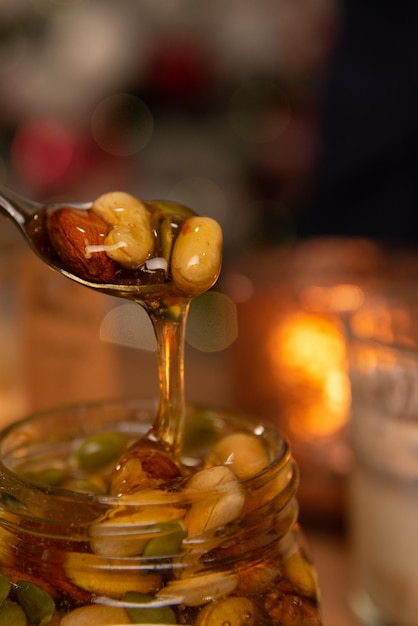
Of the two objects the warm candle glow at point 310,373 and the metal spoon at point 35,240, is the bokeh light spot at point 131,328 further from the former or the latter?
the metal spoon at point 35,240

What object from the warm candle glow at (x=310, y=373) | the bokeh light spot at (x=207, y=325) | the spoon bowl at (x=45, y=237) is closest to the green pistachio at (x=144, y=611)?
the spoon bowl at (x=45, y=237)

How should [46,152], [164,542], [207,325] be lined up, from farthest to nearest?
[46,152], [207,325], [164,542]


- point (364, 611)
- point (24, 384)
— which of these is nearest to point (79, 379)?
point (24, 384)

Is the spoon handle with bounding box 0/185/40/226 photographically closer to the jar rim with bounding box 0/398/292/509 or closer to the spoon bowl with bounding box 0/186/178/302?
the spoon bowl with bounding box 0/186/178/302

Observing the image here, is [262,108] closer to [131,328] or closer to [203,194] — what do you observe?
[203,194]

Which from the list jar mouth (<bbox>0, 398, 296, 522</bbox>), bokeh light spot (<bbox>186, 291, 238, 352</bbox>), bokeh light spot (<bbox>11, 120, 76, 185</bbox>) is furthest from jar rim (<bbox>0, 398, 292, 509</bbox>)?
bokeh light spot (<bbox>11, 120, 76, 185</bbox>)

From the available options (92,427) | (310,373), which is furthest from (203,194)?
(92,427)

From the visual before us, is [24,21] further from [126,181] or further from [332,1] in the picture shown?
[332,1]
